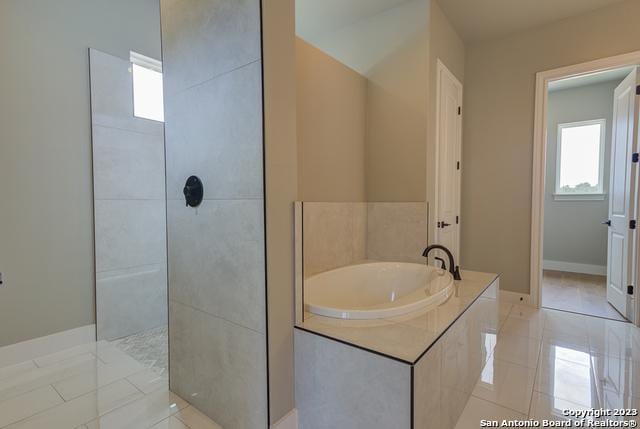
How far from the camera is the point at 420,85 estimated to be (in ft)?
8.24

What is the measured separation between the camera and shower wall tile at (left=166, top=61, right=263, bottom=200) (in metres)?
1.27

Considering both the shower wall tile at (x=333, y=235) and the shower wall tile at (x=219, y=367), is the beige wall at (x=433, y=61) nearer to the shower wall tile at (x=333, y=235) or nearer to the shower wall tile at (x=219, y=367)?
the shower wall tile at (x=333, y=235)

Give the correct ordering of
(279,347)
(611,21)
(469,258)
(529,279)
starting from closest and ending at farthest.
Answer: (279,347), (611,21), (529,279), (469,258)

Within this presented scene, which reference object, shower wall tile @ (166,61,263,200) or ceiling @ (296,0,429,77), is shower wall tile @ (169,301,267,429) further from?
ceiling @ (296,0,429,77)

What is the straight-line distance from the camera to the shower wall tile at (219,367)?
1.32 meters

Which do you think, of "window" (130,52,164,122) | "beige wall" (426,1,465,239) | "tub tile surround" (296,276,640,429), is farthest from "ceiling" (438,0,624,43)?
"window" (130,52,164,122)

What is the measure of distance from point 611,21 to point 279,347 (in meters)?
3.82

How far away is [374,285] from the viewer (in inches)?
91.6

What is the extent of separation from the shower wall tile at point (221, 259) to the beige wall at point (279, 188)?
0.20 feet

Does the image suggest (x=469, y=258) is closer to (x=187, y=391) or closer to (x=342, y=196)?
(x=342, y=196)

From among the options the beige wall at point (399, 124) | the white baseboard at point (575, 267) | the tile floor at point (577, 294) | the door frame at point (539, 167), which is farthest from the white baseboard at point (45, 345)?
the white baseboard at point (575, 267)

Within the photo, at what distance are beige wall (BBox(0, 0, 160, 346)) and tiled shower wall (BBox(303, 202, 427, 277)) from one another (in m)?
1.75

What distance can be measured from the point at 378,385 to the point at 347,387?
0.15 meters

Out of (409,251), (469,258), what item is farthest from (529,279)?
(409,251)
